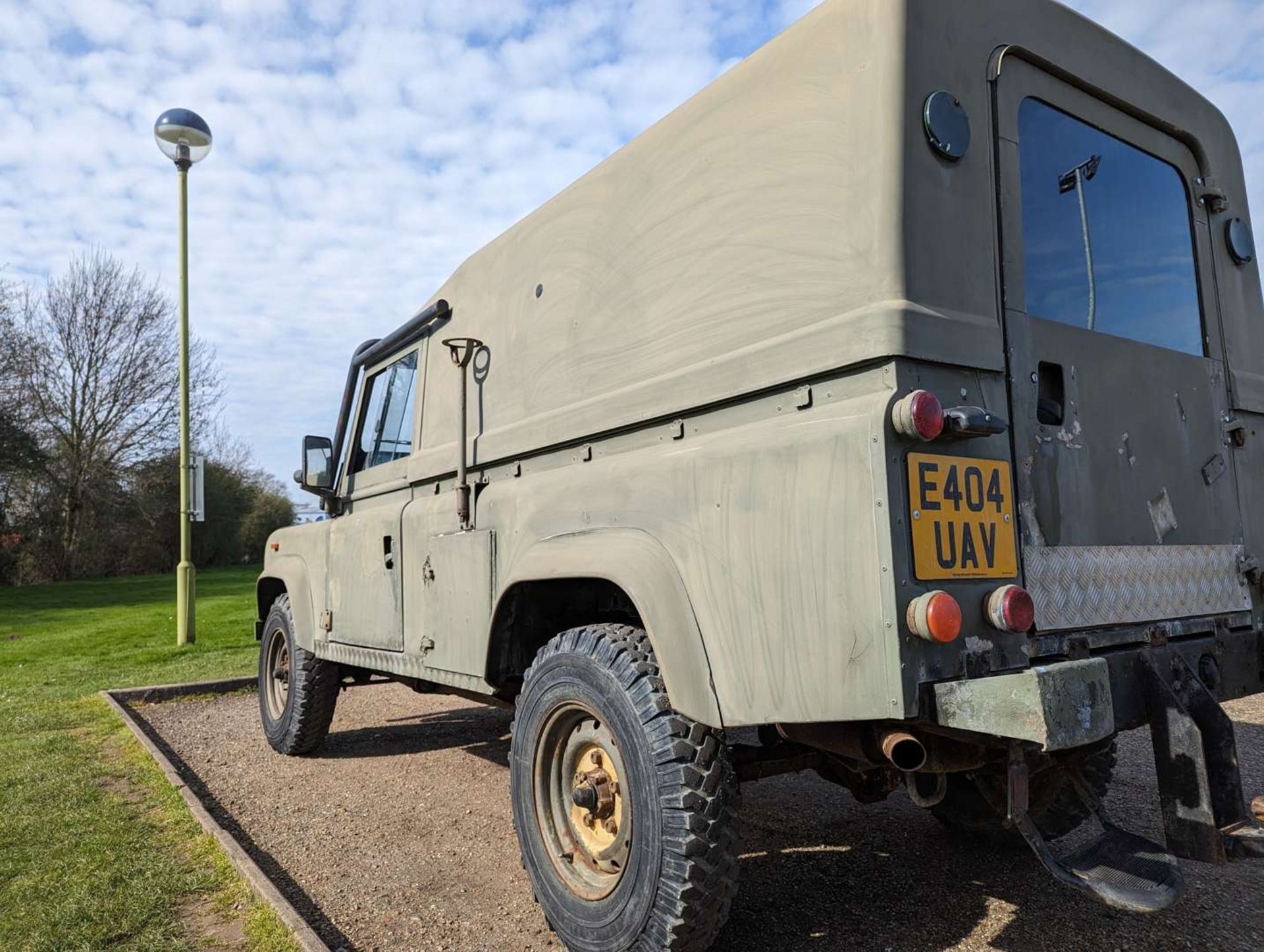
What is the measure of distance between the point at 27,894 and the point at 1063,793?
399cm

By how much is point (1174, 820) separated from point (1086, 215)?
181 centimetres

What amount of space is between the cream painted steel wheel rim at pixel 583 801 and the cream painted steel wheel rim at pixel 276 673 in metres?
3.39

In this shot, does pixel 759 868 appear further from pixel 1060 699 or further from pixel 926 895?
pixel 1060 699

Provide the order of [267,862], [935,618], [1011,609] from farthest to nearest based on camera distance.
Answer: [267,862] < [1011,609] < [935,618]

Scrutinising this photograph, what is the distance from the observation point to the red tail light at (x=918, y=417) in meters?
2.10

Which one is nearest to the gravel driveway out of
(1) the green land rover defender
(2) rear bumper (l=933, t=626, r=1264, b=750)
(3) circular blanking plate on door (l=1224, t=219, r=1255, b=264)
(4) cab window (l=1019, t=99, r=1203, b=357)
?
(1) the green land rover defender

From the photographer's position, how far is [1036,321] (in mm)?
2582

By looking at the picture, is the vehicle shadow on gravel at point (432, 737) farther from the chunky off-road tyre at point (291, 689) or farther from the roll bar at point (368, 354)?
the roll bar at point (368, 354)

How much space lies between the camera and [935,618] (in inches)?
81.4

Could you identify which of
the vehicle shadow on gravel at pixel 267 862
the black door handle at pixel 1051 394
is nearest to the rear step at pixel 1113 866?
the black door handle at pixel 1051 394

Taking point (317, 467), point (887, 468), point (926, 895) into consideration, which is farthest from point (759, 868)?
point (317, 467)

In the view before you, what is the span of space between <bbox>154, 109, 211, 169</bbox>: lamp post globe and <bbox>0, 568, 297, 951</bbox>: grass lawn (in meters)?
6.18

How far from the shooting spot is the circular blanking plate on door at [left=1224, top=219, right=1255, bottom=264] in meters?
3.34

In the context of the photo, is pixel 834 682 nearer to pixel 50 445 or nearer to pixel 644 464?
pixel 644 464
